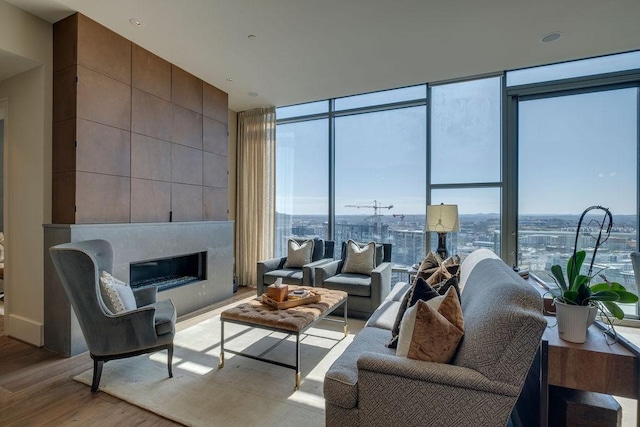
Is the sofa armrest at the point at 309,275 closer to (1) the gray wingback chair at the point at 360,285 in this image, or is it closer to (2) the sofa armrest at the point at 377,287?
(1) the gray wingback chair at the point at 360,285

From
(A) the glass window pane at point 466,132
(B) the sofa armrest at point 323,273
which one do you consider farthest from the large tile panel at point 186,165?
(A) the glass window pane at point 466,132

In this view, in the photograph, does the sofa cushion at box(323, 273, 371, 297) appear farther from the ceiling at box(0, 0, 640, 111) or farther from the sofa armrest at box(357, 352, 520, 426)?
the ceiling at box(0, 0, 640, 111)

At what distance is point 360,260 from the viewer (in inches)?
167

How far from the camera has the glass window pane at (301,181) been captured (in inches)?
211

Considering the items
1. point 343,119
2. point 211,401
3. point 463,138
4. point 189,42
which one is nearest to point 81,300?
point 211,401

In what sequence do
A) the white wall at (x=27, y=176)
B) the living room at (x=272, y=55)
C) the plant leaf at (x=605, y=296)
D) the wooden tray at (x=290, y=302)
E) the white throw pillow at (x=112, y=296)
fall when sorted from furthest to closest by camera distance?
the white wall at (x=27, y=176) < the living room at (x=272, y=55) < the wooden tray at (x=290, y=302) < the white throw pillow at (x=112, y=296) < the plant leaf at (x=605, y=296)

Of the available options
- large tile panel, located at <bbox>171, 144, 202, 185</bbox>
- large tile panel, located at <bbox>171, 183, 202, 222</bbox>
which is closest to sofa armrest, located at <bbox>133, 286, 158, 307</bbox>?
large tile panel, located at <bbox>171, 183, 202, 222</bbox>

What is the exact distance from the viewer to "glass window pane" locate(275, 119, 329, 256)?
5355 mm

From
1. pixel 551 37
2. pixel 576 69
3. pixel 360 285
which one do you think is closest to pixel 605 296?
pixel 360 285

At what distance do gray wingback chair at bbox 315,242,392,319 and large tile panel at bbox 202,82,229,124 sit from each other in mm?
2735

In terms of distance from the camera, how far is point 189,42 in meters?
3.41

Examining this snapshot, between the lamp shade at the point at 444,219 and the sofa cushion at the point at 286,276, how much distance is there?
1870 millimetres

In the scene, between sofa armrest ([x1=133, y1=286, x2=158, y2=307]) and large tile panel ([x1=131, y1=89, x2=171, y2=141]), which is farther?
large tile panel ([x1=131, y1=89, x2=171, y2=141])

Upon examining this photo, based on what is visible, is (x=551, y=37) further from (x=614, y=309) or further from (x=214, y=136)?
(x=214, y=136)
